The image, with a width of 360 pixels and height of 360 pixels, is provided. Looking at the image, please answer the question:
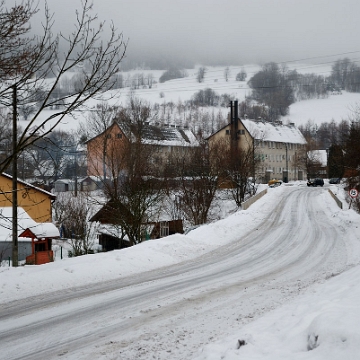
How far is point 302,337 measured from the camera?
20.4 feet

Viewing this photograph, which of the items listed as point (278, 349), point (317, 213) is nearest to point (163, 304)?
point (278, 349)

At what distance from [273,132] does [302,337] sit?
105 m

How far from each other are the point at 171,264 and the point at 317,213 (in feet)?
74.8

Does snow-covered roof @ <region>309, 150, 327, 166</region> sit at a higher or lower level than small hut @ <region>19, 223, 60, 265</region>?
higher

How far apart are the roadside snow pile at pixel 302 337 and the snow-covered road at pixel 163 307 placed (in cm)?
63

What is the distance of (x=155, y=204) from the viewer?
30031 mm

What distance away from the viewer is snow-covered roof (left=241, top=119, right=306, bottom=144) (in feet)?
325

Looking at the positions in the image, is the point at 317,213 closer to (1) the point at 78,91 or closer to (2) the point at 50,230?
(2) the point at 50,230

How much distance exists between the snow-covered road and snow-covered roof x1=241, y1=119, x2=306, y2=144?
8188 cm

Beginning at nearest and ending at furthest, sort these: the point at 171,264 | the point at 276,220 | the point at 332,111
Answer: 1. the point at 171,264
2. the point at 276,220
3. the point at 332,111

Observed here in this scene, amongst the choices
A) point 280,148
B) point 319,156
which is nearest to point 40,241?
point 280,148

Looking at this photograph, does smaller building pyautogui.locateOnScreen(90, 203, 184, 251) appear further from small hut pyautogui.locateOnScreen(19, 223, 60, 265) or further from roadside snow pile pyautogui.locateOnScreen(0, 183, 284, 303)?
roadside snow pile pyautogui.locateOnScreen(0, 183, 284, 303)

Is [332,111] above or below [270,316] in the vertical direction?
above

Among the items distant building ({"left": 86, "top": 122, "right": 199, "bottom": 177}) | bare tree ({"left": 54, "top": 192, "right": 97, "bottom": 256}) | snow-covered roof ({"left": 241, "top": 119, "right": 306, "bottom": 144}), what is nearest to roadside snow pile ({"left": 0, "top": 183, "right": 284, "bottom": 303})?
bare tree ({"left": 54, "top": 192, "right": 97, "bottom": 256})
